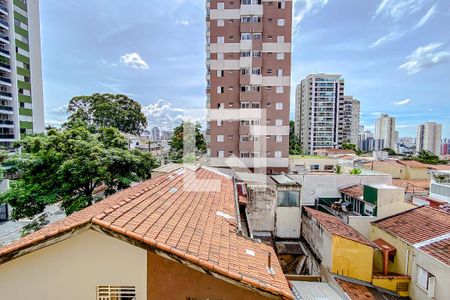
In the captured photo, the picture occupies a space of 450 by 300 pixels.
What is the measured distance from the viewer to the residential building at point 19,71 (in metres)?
29.0

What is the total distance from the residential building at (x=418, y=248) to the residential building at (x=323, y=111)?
6588 centimetres

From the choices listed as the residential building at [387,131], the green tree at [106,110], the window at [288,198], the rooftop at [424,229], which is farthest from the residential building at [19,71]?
the residential building at [387,131]

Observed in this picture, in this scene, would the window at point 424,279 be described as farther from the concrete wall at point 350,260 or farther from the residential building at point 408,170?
the residential building at point 408,170

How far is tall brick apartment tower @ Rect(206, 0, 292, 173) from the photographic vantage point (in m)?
23.6

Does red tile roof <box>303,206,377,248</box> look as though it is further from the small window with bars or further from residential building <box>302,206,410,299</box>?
the small window with bars

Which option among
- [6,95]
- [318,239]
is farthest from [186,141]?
[318,239]

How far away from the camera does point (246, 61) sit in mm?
23594

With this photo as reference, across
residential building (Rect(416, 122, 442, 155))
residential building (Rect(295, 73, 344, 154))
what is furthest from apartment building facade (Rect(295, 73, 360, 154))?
residential building (Rect(416, 122, 442, 155))

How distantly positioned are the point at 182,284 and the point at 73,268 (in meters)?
1.77

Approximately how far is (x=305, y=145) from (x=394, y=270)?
70.6 m

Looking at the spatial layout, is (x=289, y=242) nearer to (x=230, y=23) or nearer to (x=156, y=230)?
(x=156, y=230)

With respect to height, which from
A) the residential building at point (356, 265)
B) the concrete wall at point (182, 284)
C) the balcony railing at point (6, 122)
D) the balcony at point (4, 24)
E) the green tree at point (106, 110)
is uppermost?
the balcony at point (4, 24)

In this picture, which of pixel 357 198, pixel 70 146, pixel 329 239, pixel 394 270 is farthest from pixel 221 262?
pixel 357 198

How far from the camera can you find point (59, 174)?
11.1 metres
